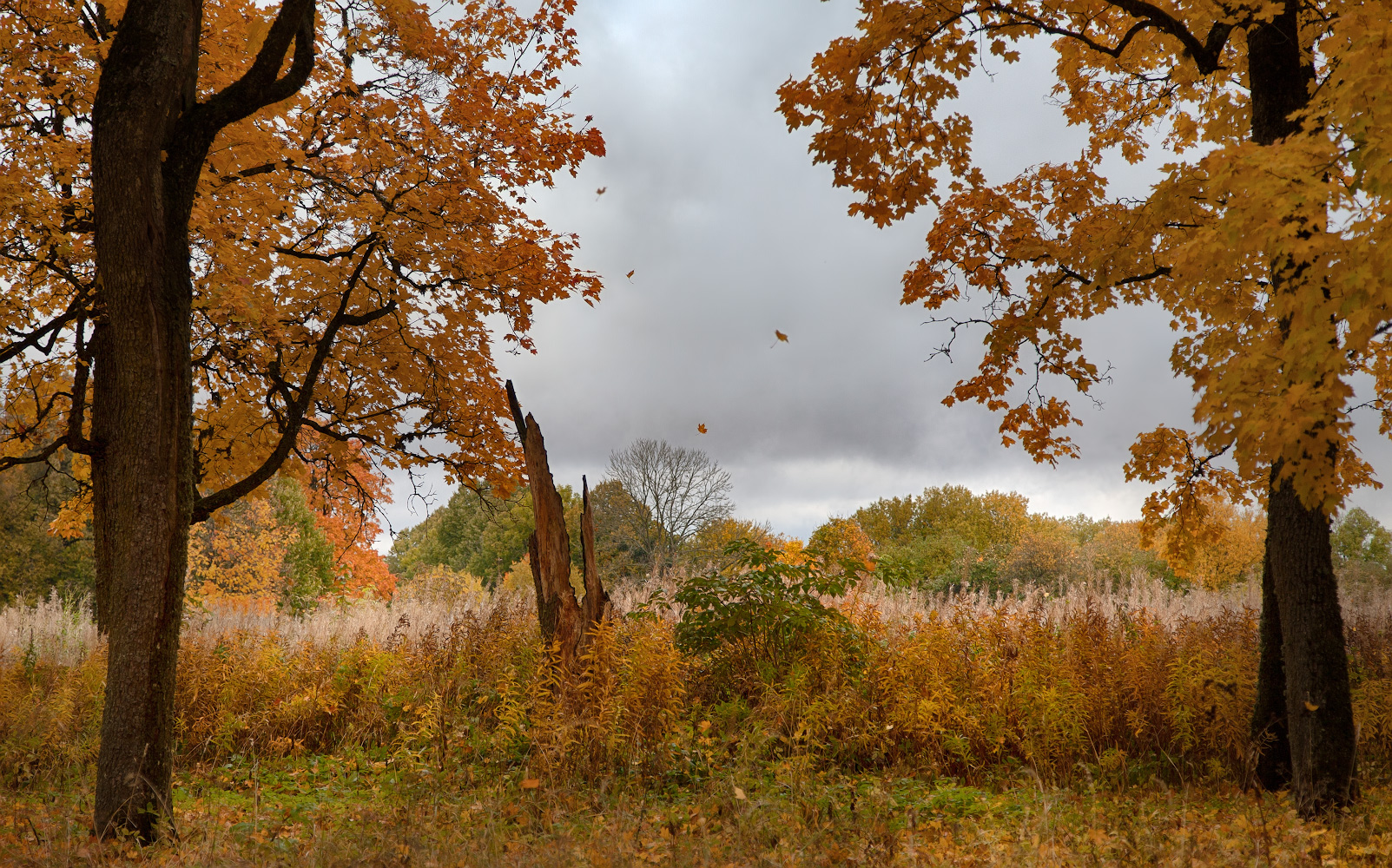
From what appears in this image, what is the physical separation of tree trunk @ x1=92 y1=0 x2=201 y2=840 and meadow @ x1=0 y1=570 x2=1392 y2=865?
575mm

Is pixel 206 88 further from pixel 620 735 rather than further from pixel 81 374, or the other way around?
pixel 620 735

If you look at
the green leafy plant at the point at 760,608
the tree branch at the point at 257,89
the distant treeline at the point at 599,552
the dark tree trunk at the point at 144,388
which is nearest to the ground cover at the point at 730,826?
the dark tree trunk at the point at 144,388

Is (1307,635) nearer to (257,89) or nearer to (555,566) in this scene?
(555,566)

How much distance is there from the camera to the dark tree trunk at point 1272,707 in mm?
6207

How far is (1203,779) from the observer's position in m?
6.49

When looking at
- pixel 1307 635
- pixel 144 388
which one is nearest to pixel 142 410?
pixel 144 388

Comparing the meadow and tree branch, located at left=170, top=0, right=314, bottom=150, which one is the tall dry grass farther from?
tree branch, located at left=170, top=0, right=314, bottom=150

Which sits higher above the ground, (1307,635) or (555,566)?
(555,566)

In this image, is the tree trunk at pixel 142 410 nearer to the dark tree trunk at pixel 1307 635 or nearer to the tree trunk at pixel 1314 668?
the dark tree trunk at pixel 1307 635

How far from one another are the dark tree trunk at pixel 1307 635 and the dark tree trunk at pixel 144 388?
22.6 feet

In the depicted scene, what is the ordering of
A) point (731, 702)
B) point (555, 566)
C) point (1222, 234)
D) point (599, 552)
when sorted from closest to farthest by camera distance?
1. point (1222, 234)
2. point (731, 702)
3. point (555, 566)
4. point (599, 552)

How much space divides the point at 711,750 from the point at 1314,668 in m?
4.09

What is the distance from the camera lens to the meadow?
4367 millimetres

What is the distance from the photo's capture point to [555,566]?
7.37 m
